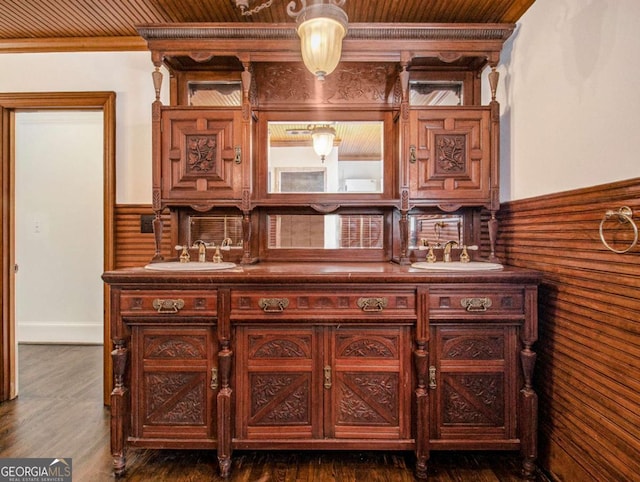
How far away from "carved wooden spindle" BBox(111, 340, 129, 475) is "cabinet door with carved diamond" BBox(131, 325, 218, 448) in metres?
0.05

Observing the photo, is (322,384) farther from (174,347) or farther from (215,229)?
(215,229)

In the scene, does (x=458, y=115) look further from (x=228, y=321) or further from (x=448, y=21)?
(x=228, y=321)

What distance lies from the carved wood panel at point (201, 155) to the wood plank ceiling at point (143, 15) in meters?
0.60

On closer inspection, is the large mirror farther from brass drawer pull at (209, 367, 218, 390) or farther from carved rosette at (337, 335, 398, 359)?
brass drawer pull at (209, 367, 218, 390)

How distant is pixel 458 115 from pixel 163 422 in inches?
88.4

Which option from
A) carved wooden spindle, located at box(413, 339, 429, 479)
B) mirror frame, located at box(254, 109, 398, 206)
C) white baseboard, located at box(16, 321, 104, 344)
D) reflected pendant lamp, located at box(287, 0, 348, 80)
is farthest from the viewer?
white baseboard, located at box(16, 321, 104, 344)

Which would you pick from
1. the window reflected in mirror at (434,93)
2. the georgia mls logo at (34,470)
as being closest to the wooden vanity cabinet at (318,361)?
the georgia mls logo at (34,470)

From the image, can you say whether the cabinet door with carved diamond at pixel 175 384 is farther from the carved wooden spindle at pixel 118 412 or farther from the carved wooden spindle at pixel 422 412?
the carved wooden spindle at pixel 422 412

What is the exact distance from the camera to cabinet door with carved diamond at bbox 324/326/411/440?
164 cm

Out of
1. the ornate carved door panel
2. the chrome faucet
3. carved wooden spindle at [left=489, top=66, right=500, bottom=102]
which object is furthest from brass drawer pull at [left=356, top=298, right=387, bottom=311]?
carved wooden spindle at [left=489, top=66, right=500, bottom=102]

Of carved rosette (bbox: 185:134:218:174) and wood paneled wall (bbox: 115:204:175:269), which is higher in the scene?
carved rosette (bbox: 185:134:218:174)

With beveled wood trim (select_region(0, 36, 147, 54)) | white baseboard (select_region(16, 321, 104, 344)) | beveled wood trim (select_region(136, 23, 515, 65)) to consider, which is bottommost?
white baseboard (select_region(16, 321, 104, 344))

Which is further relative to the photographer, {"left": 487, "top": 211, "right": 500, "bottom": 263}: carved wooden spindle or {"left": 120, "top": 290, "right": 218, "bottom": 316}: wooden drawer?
{"left": 487, "top": 211, "right": 500, "bottom": 263}: carved wooden spindle

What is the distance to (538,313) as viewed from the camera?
1769mm
